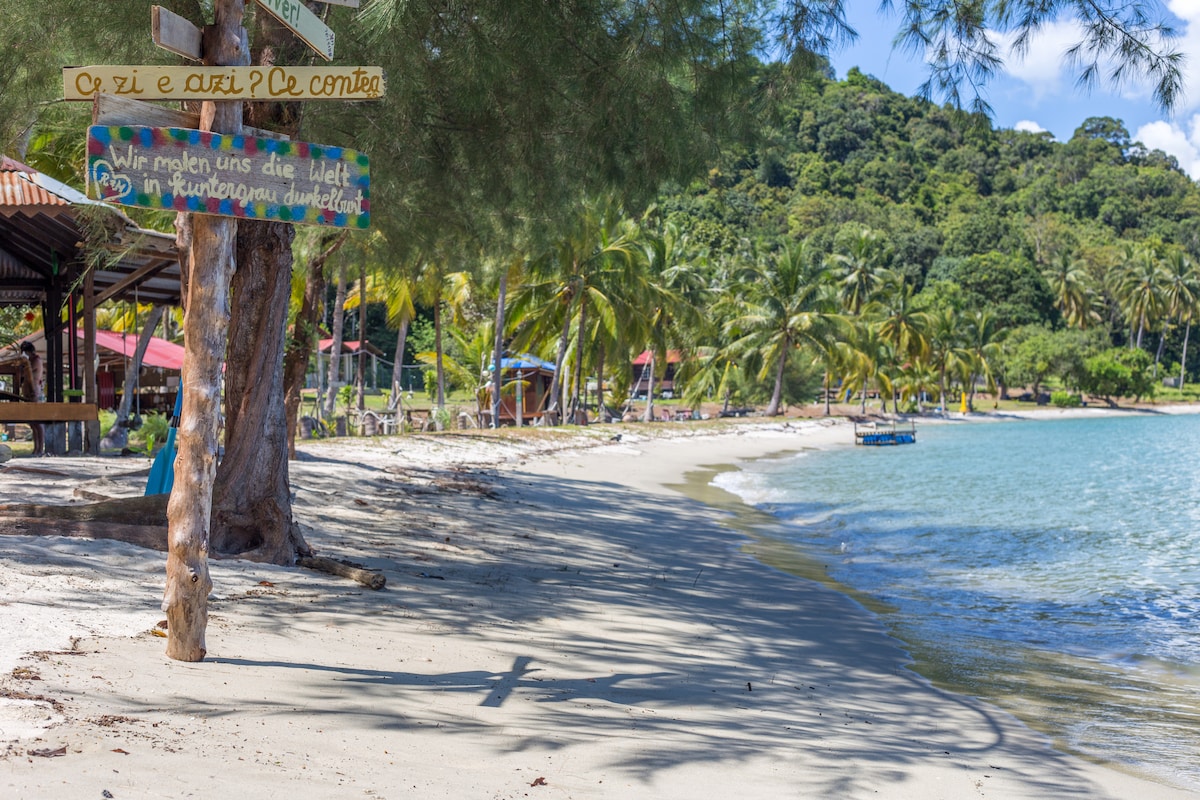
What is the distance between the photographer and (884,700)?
19.2 ft

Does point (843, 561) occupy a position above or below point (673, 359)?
below

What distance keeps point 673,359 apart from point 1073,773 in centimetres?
5564

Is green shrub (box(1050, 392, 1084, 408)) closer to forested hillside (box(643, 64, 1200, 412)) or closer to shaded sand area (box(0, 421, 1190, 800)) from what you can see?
forested hillside (box(643, 64, 1200, 412))

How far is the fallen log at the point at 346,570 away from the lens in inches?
275

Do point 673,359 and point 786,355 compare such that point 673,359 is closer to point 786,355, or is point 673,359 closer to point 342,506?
point 786,355

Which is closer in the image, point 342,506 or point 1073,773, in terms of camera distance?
point 1073,773

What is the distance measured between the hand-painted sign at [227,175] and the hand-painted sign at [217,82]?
23cm

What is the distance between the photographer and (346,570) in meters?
7.11

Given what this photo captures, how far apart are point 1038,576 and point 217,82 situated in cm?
1026

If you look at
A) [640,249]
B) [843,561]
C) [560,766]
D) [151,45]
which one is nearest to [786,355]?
[640,249]

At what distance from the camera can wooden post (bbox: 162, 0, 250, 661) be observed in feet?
15.6

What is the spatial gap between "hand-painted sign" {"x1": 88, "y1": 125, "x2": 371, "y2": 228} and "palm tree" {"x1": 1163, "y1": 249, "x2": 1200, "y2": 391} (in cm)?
8052

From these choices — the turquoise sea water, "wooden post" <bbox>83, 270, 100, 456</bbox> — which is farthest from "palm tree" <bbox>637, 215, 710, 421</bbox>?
"wooden post" <bbox>83, 270, 100, 456</bbox>

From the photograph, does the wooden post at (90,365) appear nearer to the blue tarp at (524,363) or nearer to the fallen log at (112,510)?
the fallen log at (112,510)
